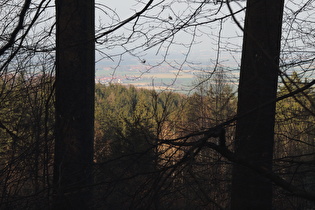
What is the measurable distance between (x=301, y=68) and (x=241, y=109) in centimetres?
59

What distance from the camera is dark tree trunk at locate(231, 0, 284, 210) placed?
2.43 meters

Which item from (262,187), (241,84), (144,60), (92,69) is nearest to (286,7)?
(241,84)

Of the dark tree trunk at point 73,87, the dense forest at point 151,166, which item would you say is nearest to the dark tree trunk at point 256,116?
the dense forest at point 151,166

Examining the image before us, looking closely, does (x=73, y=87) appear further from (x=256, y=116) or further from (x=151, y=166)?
(x=151, y=166)

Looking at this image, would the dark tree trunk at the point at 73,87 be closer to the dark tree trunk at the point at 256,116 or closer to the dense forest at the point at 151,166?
the dense forest at the point at 151,166

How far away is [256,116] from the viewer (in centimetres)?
238

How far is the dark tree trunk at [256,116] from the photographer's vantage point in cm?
243

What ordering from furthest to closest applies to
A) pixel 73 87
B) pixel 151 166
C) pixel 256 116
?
1. pixel 151 166
2. pixel 73 87
3. pixel 256 116

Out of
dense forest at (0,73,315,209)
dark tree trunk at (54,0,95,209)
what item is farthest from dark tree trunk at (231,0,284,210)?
dark tree trunk at (54,0,95,209)

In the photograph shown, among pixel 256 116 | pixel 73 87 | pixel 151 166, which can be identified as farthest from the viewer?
pixel 151 166

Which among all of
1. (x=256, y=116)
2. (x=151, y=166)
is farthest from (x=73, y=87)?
(x=151, y=166)

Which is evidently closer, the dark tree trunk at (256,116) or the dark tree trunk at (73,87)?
the dark tree trunk at (256,116)

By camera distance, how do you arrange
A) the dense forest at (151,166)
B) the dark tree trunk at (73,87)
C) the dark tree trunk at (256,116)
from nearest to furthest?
the dense forest at (151,166), the dark tree trunk at (256,116), the dark tree trunk at (73,87)

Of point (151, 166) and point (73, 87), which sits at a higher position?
point (73, 87)
